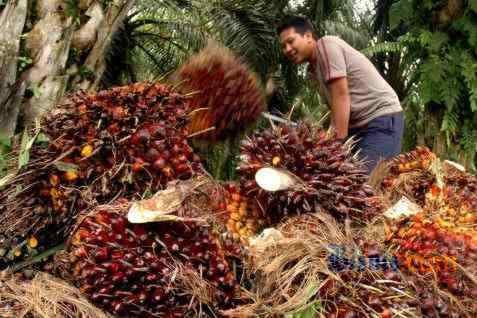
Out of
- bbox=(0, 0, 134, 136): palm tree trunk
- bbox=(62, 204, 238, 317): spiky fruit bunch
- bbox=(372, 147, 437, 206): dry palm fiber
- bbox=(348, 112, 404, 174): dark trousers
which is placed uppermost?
bbox=(0, 0, 134, 136): palm tree trunk

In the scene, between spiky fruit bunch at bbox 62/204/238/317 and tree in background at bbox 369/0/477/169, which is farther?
tree in background at bbox 369/0/477/169

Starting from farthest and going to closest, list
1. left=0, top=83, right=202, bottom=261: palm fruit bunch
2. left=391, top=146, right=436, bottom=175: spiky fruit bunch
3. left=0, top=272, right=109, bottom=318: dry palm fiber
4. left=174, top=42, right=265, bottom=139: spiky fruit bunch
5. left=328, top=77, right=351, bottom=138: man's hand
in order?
left=328, top=77, right=351, bottom=138: man's hand
left=391, top=146, right=436, bottom=175: spiky fruit bunch
left=174, top=42, right=265, bottom=139: spiky fruit bunch
left=0, top=83, right=202, bottom=261: palm fruit bunch
left=0, top=272, right=109, bottom=318: dry palm fiber

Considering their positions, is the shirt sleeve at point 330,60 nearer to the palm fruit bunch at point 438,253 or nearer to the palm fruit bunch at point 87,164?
the palm fruit bunch at point 438,253

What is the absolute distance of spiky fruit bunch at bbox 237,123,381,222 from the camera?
1.74 meters

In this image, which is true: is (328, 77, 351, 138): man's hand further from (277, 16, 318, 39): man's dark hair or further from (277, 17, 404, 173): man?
(277, 16, 318, 39): man's dark hair

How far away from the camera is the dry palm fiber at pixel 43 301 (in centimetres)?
134

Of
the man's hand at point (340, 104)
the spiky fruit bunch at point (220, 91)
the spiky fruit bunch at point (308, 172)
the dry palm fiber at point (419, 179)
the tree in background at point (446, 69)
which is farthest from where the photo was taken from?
the tree in background at point (446, 69)

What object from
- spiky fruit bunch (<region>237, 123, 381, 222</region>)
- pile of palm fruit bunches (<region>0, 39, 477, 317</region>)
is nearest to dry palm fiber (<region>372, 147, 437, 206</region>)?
pile of palm fruit bunches (<region>0, 39, 477, 317</region>)

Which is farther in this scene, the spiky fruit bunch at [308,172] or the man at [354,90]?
the man at [354,90]

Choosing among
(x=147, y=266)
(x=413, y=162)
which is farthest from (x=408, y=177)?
(x=147, y=266)

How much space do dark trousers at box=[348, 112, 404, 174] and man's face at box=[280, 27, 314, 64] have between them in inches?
18.3

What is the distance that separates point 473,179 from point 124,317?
1.49 meters

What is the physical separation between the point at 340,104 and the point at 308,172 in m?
1.27

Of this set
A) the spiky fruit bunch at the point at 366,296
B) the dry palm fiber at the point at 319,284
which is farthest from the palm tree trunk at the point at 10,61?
the spiky fruit bunch at the point at 366,296
